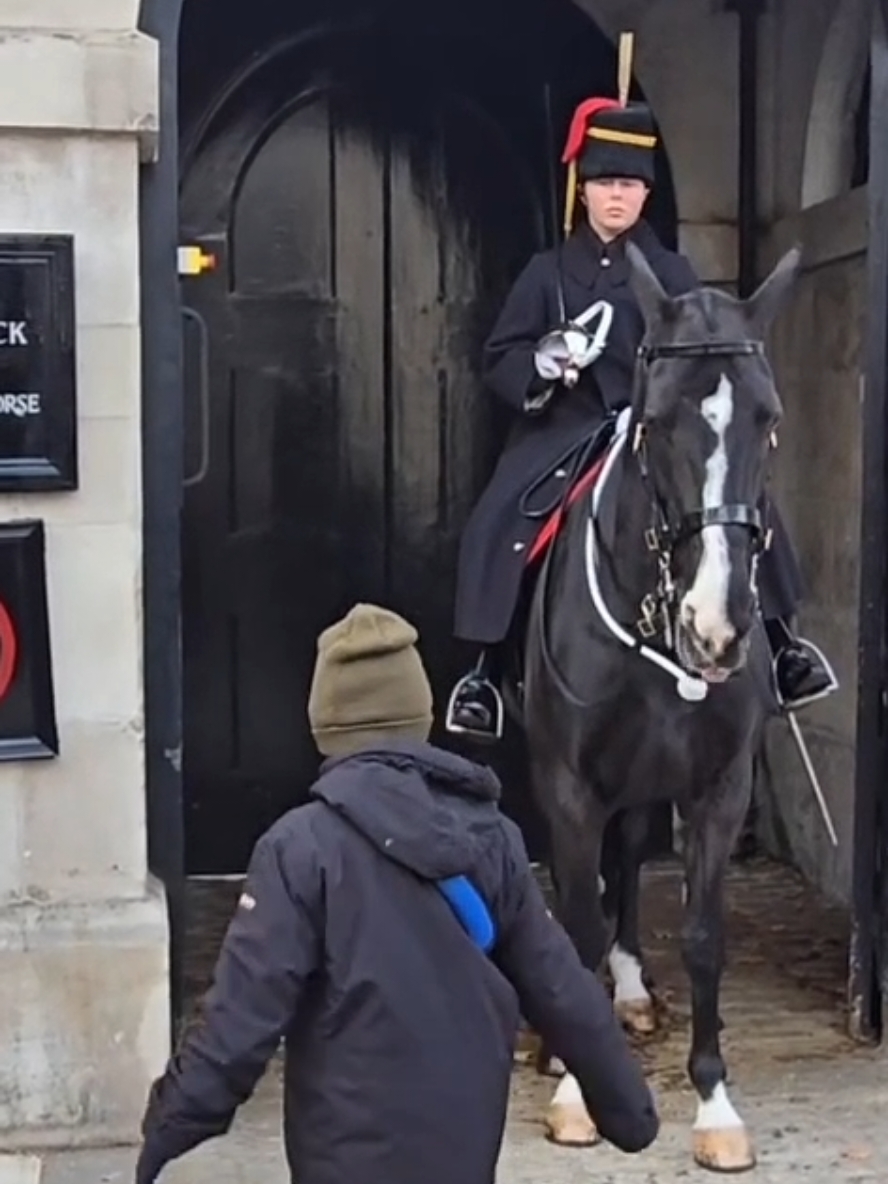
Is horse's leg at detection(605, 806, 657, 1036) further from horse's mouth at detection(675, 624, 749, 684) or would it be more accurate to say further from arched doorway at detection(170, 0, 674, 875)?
arched doorway at detection(170, 0, 674, 875)

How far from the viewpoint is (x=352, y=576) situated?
7.59m

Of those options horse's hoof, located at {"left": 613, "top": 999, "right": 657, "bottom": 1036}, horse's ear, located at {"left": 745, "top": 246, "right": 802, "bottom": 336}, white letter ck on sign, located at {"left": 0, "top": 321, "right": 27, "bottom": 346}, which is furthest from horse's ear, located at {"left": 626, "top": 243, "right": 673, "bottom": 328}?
horse's hoof, located at {"left": 613, "top": 999, "right": 657, "bottom": 1036}

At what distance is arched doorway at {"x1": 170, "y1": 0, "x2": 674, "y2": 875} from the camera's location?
7.33 meters

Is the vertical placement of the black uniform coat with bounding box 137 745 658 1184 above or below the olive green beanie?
below

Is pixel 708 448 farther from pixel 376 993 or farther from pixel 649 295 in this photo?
pixel 376 993

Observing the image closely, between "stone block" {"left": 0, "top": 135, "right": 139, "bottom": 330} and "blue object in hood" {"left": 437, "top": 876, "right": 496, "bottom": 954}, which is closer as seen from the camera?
"blue object in hood" {"left": 437, "top": 876, "right": 496, "bottom": 954}

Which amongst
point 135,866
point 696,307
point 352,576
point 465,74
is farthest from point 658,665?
point 465,74

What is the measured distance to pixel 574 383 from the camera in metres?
5.60

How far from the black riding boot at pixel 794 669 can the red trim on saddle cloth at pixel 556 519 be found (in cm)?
62

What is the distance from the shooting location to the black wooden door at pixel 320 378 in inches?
289

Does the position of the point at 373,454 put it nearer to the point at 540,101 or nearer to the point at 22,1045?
the point at 540,101

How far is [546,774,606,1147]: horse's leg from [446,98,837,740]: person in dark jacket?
1.86 ft

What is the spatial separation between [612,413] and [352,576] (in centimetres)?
212

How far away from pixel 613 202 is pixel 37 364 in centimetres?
167
